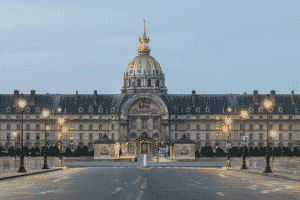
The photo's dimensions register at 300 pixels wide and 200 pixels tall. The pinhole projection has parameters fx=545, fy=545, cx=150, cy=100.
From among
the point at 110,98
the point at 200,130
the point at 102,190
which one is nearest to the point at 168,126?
the point at 200,130

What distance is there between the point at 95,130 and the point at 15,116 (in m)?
20.6

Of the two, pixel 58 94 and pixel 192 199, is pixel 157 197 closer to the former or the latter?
pixel 192 199

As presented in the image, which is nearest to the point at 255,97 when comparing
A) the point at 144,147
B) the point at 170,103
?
the point at 170,103

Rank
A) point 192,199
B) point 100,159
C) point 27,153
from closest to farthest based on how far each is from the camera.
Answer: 1. point 192,199
2. point 100,159
3. point 27,153

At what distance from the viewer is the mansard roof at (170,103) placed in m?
141

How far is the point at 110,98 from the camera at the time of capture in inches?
5807

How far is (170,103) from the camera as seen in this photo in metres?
144

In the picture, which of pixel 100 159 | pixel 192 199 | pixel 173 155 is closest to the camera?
pixel 192 199

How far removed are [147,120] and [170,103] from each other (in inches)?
336

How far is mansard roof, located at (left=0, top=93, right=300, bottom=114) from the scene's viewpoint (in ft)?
463

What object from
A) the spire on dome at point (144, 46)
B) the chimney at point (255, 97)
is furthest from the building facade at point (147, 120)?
the spire on dome at point (144, 46)

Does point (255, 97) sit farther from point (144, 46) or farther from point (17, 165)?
point (17, 165)

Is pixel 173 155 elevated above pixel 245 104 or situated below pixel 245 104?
below

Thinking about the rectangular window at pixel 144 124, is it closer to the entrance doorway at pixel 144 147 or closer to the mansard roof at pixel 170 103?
the mansard roof at pixel 170 103
